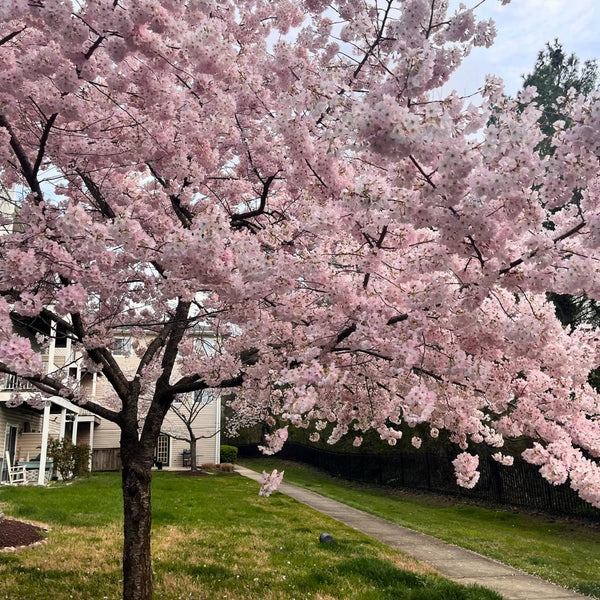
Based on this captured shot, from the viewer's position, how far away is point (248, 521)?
11.1 meters

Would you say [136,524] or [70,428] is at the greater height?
[70,428]

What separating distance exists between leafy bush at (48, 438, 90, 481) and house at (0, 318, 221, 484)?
22.1 inches

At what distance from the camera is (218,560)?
7.47m

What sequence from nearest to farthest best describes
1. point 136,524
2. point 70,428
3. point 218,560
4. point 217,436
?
point 136,524, point 218,560, point 70,428, point 217,436

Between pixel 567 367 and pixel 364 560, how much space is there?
4218mm

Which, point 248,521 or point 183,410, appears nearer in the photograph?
point 248,521

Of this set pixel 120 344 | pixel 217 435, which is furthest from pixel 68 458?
pixel 120 344

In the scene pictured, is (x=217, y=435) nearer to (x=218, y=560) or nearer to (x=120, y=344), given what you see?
(x=120, y=344)

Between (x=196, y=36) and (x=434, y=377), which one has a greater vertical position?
(x=196, y=36)

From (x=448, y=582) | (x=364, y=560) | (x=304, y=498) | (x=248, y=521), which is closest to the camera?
(x=448, y=582)

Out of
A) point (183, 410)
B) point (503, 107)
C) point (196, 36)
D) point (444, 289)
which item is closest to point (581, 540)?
point (444, 289)

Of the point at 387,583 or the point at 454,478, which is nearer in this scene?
the point at 387,583

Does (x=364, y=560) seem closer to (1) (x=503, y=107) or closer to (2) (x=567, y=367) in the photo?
(2) (x=567, y=367)

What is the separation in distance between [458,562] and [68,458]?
15892 mm
